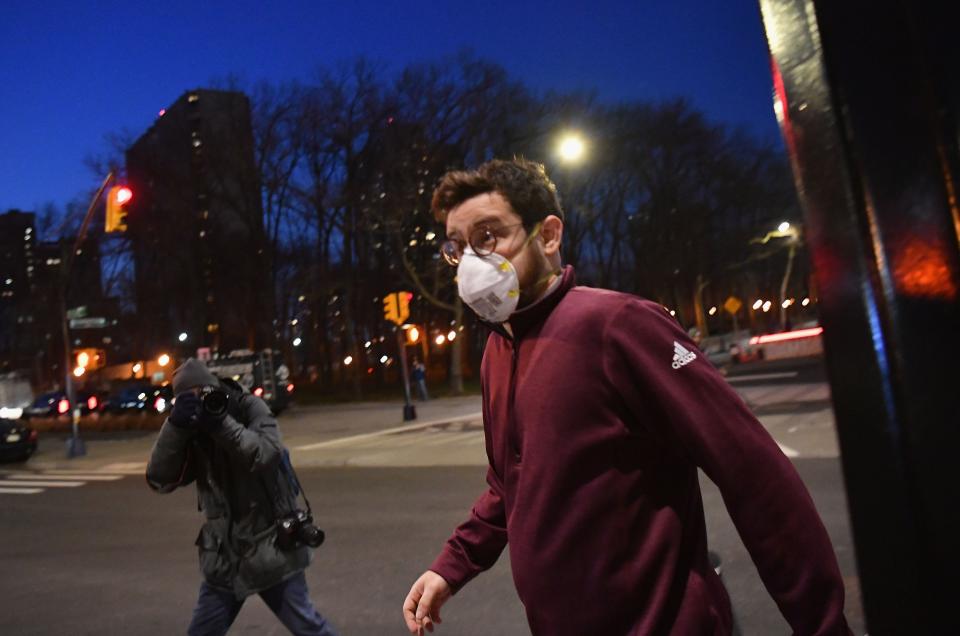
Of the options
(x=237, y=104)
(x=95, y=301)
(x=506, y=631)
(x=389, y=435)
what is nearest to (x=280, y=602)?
(x=506, y=631)

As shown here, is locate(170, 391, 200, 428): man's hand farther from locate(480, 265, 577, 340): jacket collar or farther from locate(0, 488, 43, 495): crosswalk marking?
locate(0, 488, 43, 495): crosswalk marking

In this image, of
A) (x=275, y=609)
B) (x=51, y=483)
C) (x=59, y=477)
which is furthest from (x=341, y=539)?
(x=59, y=477)

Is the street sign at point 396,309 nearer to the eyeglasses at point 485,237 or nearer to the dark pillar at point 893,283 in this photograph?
the eyeglasses at point 485,237

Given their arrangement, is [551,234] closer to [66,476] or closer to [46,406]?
[66,476]

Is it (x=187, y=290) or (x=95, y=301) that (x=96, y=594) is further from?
(x=95, y=301)

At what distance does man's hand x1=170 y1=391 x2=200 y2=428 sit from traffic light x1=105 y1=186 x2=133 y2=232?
16023mm

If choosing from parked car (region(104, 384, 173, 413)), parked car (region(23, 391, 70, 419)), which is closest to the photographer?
parked car (region(104, 384, 173, 413))

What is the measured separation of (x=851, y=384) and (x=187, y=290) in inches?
1582

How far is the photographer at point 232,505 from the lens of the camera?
3764 mm

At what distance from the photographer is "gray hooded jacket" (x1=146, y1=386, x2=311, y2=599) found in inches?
149

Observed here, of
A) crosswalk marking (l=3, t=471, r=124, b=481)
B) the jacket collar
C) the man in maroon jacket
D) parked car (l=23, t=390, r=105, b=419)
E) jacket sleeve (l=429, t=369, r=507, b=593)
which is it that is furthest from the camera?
parked car (l=23, t=390, r=105, b=419)

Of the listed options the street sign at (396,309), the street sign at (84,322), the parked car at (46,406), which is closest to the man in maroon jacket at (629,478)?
the street sign at (396,309)

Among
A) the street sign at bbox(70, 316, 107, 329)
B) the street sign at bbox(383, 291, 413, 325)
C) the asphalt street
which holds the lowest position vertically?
the asphalt street

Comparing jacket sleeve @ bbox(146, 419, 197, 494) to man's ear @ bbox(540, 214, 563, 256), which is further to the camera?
jacket sleeve @ bbox(146, 419, 197, 494)
